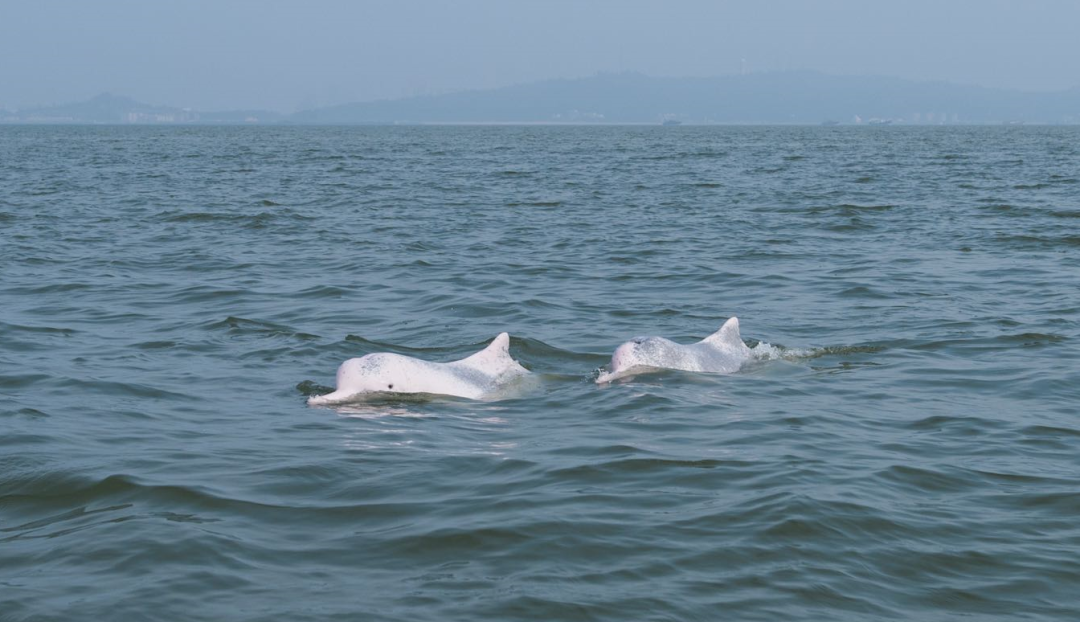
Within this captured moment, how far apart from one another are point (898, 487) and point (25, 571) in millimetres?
5224

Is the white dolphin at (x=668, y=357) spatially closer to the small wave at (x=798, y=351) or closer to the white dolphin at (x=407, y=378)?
the small wave at (x=798, y=351)

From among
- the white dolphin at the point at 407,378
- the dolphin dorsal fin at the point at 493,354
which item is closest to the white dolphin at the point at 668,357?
the dolphin dorsal fin at the point at 493,354

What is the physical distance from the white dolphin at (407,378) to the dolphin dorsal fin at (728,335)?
222cm

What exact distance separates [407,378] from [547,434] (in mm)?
1673

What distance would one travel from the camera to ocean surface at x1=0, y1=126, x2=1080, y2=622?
6.17m

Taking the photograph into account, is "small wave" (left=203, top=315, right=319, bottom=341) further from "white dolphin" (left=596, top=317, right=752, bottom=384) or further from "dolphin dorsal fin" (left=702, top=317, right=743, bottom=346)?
"dolphin dorsal fin" (left=702, top=317, right=743, bottom=346)

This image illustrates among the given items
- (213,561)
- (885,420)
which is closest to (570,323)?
(885,420)

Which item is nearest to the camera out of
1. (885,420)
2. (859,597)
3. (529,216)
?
(859,597)

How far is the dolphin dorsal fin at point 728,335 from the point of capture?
11750mm

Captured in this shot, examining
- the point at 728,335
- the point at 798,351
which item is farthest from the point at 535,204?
the point at 728,335

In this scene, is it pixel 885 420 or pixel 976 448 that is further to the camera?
pixel 885 420

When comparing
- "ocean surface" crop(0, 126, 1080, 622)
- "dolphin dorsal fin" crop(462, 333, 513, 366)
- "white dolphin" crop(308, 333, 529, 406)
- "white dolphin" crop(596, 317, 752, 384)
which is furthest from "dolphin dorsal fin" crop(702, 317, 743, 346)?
"white dolphin" crop(308, 333, 529, 406)

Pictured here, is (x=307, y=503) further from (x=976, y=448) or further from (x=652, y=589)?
(x=976, y=448)

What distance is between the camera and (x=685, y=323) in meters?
14.0
